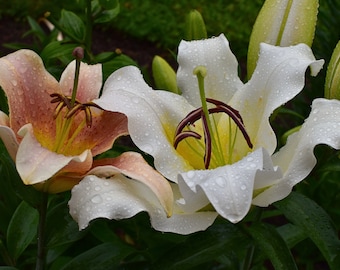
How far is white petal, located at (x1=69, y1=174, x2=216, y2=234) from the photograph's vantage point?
550 mm

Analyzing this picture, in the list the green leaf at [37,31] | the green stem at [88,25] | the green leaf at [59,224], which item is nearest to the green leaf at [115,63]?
the green stem at [88,25]

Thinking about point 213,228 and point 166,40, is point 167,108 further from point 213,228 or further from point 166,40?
point 166,40

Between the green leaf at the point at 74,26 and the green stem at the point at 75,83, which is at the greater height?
the green stem at the point at 75,83

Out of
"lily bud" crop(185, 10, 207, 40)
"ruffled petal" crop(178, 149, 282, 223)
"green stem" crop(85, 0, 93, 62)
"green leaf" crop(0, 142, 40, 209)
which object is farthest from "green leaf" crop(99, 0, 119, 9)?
"ruffled petal" crop(178, 149, 282, 223)

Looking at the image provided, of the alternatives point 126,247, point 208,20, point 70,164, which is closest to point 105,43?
point 208,20

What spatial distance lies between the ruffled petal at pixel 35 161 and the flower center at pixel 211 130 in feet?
0.36

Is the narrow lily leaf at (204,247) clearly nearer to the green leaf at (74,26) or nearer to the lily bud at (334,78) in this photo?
the lily bud at (334,78)

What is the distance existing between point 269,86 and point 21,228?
366 millimetres

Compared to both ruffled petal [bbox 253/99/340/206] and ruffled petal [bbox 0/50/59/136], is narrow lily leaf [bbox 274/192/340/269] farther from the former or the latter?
ruffled petal [bbox 0/50/59/136]

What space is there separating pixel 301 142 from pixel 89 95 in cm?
22

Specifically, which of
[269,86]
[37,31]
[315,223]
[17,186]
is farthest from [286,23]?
[37,31]

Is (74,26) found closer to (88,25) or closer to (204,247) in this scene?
(88,25)

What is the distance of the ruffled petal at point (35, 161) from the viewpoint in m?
0.55

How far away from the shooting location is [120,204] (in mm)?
554
